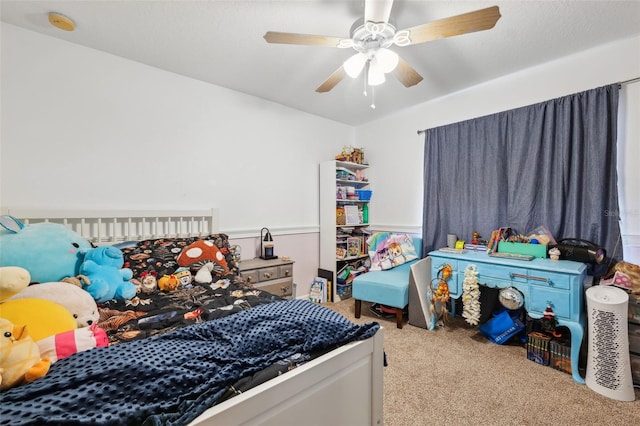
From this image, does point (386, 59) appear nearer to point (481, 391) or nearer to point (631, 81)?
point (631, 81)

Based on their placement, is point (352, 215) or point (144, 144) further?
point (352, 215)

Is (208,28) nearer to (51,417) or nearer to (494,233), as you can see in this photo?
(51,417)

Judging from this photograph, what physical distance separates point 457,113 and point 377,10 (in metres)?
2.03

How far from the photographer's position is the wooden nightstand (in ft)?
8.59

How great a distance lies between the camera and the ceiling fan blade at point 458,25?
1292 mm

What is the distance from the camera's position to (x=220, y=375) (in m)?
Answer: 0.80

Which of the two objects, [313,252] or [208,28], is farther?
[313,252]

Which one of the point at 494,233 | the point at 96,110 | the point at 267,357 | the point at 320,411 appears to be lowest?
the point at 320,411

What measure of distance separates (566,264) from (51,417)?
9.28 ft

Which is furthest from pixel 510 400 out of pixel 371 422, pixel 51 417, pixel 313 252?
pixel 313 252

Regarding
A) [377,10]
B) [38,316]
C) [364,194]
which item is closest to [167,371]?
[38,316]

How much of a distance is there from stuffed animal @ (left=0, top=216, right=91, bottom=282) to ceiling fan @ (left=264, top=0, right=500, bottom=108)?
170cm

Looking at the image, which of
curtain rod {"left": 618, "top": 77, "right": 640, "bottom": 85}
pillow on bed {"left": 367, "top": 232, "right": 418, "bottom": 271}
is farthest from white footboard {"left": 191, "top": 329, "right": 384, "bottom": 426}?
curtain rod {"left": 618, "top": 77, "right": 640, "bottom": 85}

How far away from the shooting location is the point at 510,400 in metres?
1.64
